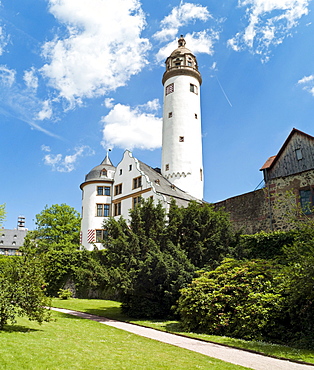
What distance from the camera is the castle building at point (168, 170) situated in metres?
34.3

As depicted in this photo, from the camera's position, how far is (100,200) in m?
36.8

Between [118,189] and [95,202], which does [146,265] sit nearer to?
[118,189]

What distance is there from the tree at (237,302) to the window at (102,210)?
22.7 metres

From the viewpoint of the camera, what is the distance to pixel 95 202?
3672cm

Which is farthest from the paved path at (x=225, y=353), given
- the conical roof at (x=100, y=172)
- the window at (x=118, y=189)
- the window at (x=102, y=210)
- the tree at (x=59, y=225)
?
the tree at (x=59, y=225)

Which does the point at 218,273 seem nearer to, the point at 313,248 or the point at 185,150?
the point at 313,248

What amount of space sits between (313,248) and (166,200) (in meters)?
20.3

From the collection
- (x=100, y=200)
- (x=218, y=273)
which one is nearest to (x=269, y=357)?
(x=218, y=273)

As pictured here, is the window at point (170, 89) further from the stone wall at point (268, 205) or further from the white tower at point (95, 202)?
the stone wall at point (268, 205)

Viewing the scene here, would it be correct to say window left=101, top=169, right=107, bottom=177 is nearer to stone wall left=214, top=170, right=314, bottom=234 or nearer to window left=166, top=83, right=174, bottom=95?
window left=166, top=83, right=174, bottom=95

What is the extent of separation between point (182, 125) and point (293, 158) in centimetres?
1938

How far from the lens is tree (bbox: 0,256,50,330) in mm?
10148

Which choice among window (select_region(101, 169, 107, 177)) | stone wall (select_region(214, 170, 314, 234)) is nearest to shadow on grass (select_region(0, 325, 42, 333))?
stone wall (select_region(214, 170, 314, 234))

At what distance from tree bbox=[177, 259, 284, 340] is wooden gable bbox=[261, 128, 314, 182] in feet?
29.2
